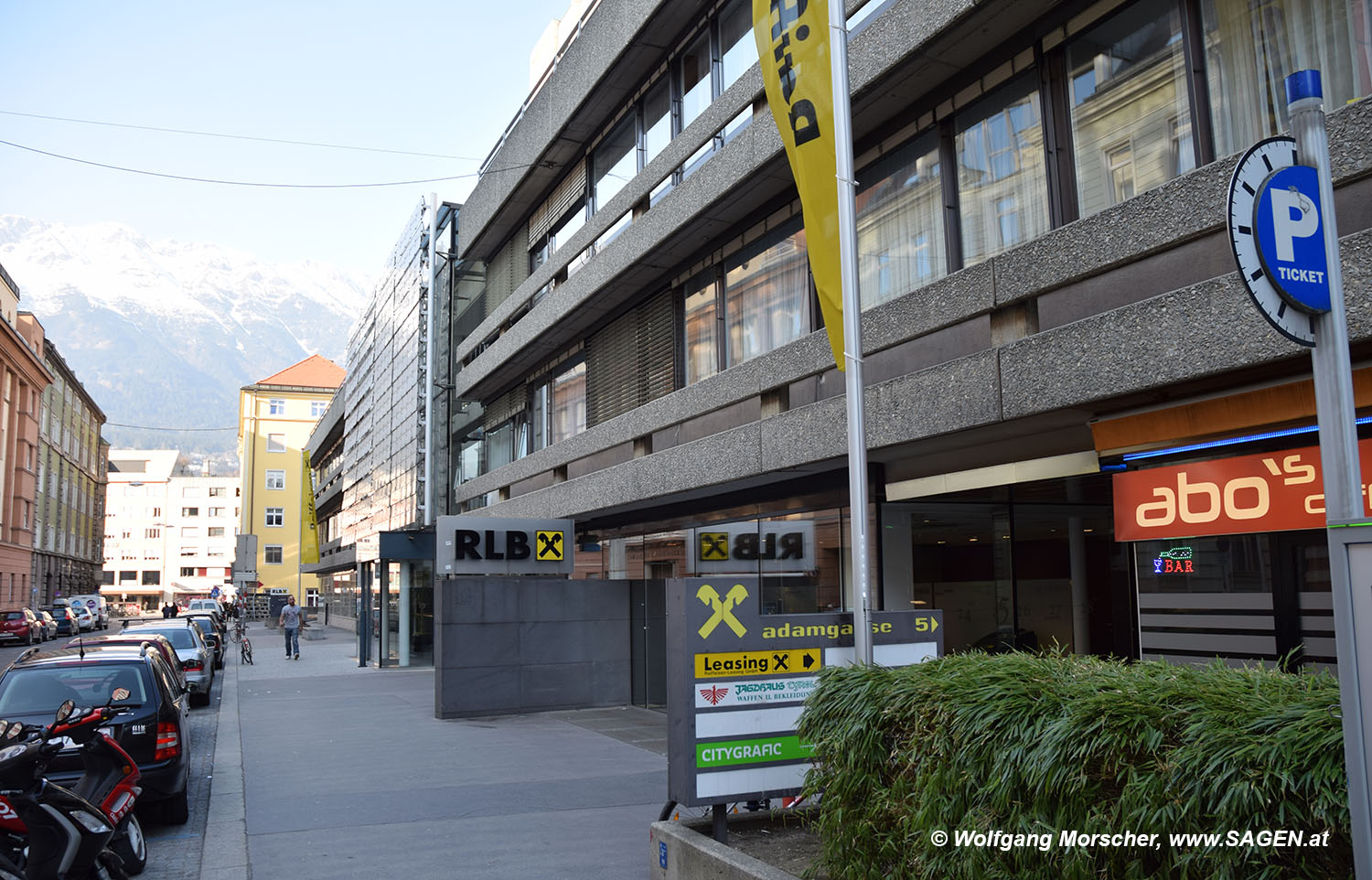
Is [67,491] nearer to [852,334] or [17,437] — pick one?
[17,437]

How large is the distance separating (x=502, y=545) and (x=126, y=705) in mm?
10682

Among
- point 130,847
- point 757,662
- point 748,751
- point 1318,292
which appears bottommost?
point 130,847

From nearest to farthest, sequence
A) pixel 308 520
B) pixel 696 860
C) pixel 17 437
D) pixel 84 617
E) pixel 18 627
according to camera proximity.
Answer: pixel 696 860 → pixel 18 627 → pixel 308 520 → pixel 84 617 → pixel 17 437

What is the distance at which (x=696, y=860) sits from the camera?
260 inches

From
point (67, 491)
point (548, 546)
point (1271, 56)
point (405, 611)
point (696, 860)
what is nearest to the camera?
point (696, 860)

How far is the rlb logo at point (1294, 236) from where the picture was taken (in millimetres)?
3363

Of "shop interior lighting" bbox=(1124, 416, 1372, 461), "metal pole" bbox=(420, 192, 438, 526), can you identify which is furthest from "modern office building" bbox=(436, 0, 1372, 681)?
"metal pole" bbox=(420, 192, 438, 526)

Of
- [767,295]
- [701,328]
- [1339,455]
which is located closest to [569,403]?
[701,328]

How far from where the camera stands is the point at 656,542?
19125 millimetres

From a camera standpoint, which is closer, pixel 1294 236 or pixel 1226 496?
pixel 1294 236

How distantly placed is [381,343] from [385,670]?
15.9 metres

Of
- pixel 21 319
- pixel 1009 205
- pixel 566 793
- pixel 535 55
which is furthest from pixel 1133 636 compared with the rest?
pixel 21 319

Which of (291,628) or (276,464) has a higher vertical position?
(276,464)

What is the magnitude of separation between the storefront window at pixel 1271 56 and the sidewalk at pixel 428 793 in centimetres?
691
